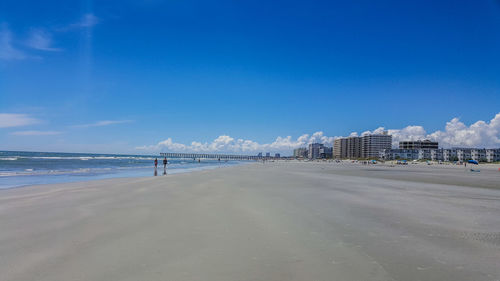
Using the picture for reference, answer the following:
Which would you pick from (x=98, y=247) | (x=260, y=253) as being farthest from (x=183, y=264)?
(x=98, y=247)

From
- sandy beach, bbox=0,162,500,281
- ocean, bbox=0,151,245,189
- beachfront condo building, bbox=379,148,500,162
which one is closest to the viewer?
sandy beach, bbox=0,162,500,281

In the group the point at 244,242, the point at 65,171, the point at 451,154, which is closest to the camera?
the point at 244,242

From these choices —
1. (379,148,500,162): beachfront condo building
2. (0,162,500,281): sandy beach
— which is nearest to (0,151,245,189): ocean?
(0,162,500,281): sandy beach

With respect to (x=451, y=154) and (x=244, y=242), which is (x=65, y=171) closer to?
(x=244, y=242)

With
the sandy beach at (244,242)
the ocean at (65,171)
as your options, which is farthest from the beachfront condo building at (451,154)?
the sandy beach at (244,242)

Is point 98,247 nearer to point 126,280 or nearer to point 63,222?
point 126,280

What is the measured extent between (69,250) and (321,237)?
4353 mm

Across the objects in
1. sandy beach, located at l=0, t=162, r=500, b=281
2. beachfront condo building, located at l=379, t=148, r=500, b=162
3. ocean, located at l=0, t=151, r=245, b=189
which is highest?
beachfront condo building, located at l=379, t=148, r=500, b=162

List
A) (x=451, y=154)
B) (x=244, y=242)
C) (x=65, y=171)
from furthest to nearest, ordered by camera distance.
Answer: (x=451, y=154) → (x=65, y=171) → (x=244, y=242)

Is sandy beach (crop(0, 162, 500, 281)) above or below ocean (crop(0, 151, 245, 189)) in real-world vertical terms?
above

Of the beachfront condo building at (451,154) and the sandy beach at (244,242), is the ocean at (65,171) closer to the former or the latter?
the sandy beach at (244,242)

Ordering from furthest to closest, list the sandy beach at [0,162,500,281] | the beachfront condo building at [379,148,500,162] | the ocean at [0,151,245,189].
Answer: the beachfront condo building at [379,148,500,162]
the ocean at [0,151,245,189]
the sandy beach at [0,162,500,281]

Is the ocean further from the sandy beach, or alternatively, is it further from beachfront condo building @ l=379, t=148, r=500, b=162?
beachfront condo building @ l=379, t=148, r=500, b=162

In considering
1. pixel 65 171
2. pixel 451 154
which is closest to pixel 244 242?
pixel 65 171
